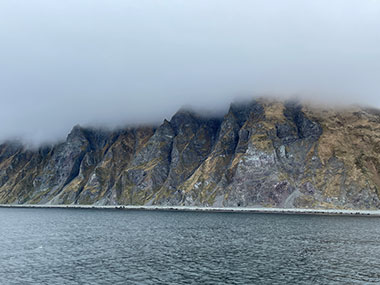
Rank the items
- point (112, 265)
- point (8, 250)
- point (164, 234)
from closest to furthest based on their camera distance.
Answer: point (112, 265)
point (8, 250)
point (164, 234)

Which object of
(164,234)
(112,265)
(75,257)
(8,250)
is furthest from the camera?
(164,234)

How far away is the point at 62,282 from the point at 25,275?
8.21 meters

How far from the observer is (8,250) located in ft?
260

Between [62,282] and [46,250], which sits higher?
[62,282]

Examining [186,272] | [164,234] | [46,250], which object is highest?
[186,272]

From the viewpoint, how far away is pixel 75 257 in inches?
2795

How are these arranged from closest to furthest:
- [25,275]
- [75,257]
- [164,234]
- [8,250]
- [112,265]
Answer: [25,275] < [112,265] < [75,257] < [8,250] < [164,234]

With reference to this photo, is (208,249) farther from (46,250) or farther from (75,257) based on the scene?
(46,250)

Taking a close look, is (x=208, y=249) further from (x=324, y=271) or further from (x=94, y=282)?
(x=94, y=282)

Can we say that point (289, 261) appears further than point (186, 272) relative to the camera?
Yes

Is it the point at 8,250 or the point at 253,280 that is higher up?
the point at 253,280

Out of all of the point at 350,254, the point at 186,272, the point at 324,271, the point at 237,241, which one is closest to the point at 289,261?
the point at 324,271

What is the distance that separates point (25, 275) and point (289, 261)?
4603 cm

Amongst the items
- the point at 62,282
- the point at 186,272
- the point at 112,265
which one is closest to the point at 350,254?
the point at 186,272
